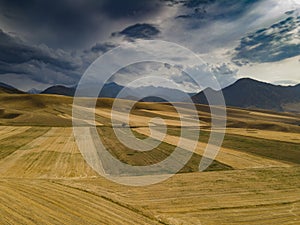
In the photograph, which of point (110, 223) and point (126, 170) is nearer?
point (110, 223)

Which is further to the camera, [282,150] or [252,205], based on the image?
[282,150]

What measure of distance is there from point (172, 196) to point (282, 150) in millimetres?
38894

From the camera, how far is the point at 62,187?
28.4 m

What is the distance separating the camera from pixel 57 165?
126 feet

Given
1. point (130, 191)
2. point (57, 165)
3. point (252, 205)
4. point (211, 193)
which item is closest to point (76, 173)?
point (57, 165)

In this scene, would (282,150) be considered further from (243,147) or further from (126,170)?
(126,170)

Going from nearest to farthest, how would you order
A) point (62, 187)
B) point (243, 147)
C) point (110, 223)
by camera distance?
point (110, 223) → point (62, 187) → point (243, 147)

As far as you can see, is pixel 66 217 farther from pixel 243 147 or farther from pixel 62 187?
pixel 243 147

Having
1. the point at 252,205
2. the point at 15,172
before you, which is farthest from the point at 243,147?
the point at 15,172

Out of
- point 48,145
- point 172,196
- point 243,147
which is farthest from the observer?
point 243,147

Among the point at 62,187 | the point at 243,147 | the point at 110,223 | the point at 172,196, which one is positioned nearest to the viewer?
the point at 110,223

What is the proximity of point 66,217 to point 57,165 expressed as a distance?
1908 cm

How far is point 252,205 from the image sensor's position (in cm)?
2470

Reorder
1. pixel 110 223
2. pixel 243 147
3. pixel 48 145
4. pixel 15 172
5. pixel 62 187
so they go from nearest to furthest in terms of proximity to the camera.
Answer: pixel 110 223
pixel 62 187
pixel 15 172
pixel 48 145
pixel 243 147
